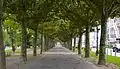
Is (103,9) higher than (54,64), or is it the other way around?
(103,9)

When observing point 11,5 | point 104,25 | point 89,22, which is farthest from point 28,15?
point 89,22

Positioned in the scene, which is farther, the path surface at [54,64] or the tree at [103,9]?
the tree at [103,9]

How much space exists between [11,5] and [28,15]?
494 cm

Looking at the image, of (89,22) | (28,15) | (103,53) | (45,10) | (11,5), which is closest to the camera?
(11,5)

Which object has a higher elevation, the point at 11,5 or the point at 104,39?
the point at 11,5

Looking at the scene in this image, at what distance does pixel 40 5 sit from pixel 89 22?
9.62m

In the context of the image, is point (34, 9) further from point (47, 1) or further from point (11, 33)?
point (11, 33)

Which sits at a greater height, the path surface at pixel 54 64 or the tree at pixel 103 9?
the tree at pixel 103 9

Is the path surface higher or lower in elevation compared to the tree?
lower

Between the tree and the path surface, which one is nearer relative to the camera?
the path surface

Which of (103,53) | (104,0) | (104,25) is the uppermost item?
(104,0)

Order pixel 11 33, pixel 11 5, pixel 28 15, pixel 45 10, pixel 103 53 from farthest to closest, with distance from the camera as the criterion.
→ pixel 11 33
pixel 45 10
pixel 28 15
pixel 103 53
pixel 11 5

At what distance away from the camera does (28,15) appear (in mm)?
30266

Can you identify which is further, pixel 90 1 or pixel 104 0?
pixel 90 1
